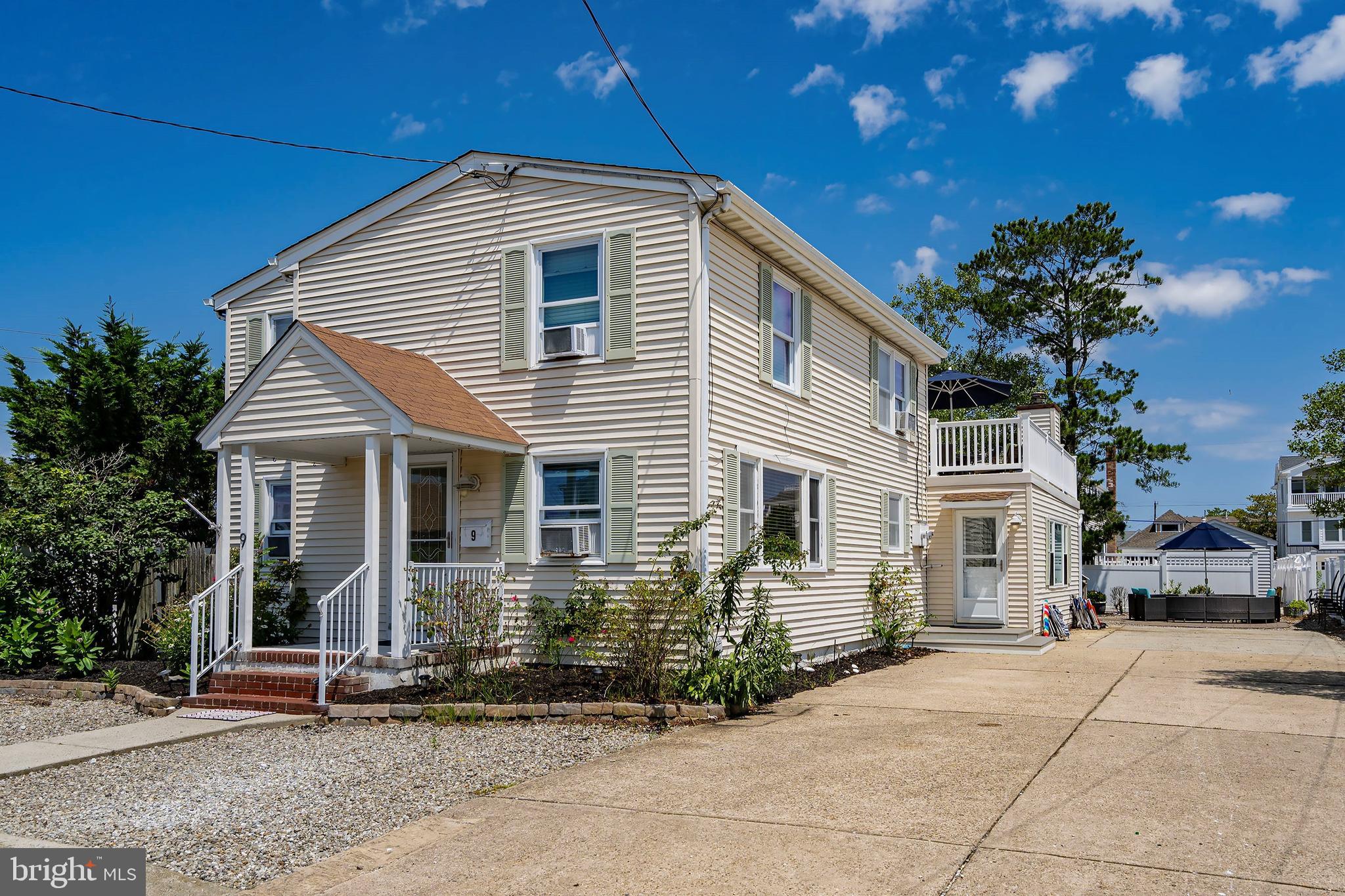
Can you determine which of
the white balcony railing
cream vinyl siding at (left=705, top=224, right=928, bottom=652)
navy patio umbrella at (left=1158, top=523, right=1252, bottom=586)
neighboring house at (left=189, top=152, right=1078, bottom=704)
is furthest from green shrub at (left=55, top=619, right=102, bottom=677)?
navy patio umbrella at (left=1158, top=523, right=1252, bottom=586)

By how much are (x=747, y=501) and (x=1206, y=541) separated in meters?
19.0

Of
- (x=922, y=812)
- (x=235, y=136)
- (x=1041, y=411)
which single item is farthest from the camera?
(x=1041, y=411)

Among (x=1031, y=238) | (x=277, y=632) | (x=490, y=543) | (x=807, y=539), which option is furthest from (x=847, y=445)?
(x=1031, y=238)

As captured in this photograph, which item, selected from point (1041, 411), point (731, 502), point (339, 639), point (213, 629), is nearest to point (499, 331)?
point (731, 502)

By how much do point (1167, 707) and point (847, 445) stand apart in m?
6.40

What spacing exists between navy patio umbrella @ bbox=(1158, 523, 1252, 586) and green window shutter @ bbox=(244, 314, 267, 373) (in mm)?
22286

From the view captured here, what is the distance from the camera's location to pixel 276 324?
15180mm

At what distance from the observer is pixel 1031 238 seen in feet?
107

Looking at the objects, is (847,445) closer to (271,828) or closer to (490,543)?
(490,543)

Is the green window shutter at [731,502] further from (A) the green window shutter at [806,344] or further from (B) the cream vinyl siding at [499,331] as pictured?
(A) the green window shutter at [806,344]

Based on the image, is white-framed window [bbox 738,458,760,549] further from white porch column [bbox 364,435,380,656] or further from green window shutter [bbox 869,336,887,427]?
green window shutter [bbox 869,336,887,427]

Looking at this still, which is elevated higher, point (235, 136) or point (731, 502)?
point (235, 136)

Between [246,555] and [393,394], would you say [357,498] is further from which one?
[393,394]

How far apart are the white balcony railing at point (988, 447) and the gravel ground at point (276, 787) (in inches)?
474
